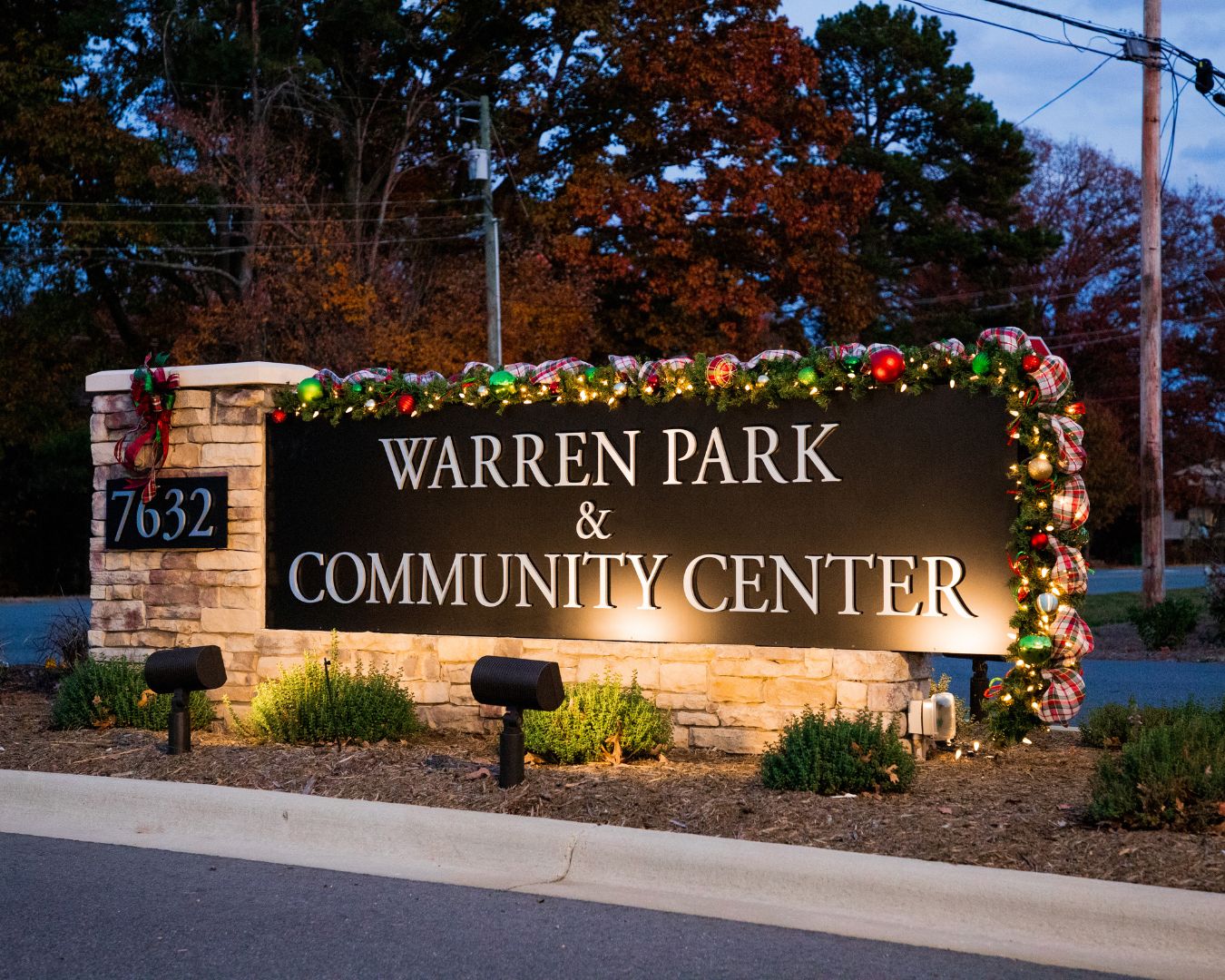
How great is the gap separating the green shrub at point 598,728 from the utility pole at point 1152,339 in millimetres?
11425

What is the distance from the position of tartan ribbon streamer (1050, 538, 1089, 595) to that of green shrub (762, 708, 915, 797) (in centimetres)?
138

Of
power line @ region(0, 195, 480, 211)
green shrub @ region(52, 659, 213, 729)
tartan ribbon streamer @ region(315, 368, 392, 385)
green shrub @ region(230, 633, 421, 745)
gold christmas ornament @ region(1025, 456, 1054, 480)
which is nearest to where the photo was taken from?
gold christmas ornament @ region(1025, 456, 1054, 480)

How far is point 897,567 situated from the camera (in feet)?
26.4

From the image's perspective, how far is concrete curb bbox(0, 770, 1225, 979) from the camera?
4.94 m

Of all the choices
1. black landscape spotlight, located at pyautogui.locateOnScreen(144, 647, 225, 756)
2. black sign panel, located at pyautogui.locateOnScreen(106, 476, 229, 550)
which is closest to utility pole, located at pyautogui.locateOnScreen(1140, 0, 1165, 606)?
black sign panel, located at pyautogui.locateOnScreen(106, 476, 229, 550)

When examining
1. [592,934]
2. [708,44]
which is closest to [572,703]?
[592,934]

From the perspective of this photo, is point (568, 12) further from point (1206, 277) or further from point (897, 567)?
point (1206, 277)

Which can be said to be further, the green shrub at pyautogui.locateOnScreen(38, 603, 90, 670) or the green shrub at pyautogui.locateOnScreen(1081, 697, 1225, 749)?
the green shrub at pyautogui.locateOnScreen(38, 603, 90, 670)

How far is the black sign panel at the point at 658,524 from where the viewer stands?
A: 792cm

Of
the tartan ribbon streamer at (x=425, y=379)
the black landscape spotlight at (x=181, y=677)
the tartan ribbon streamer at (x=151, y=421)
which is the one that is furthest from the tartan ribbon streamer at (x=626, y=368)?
the tartan ribbon streamer at (x=151, y=421)

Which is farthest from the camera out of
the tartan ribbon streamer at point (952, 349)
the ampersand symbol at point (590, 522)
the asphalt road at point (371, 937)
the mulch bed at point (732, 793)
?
the ampersand symbol at point (590, 522)

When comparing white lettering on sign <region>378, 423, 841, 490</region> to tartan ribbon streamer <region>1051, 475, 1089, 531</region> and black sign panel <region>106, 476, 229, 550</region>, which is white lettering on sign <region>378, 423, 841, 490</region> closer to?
tartan ribbon streamer <region>1051, 475, 1089, 531</region>

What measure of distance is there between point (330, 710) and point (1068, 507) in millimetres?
4495

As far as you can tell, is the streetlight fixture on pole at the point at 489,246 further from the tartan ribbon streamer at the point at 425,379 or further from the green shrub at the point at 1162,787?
the green shrub at the point at 1162,787
